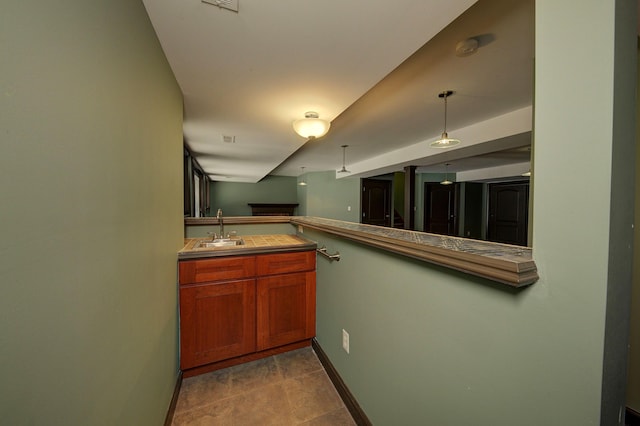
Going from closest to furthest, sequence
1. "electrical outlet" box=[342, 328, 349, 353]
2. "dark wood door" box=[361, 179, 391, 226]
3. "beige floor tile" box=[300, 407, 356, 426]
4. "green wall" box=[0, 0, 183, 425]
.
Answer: "green wall" box=[0, 0, 183, 425] < "beige floor tile" box=[300, 407, 356, 426] < "electrical outlet" box=[342, 328, 349, 353] < "dark wood door" box=[361, 179, 391, 226]

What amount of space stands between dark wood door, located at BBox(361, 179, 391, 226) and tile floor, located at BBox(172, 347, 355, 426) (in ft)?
17.6

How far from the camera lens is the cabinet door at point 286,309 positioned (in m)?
1.90

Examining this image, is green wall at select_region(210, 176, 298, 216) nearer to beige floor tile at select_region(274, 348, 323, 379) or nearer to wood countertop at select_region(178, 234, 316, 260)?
wood countertop at select_region(178, 234, 316, 260)

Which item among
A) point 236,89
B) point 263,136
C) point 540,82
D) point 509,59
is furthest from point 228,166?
point 540,82

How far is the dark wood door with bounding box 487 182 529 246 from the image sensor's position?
19.8ft

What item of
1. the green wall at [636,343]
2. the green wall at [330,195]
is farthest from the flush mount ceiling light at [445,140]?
the green wall at [330,195]

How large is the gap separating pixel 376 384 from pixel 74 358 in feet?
4.05

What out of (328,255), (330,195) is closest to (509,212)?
(330,195)

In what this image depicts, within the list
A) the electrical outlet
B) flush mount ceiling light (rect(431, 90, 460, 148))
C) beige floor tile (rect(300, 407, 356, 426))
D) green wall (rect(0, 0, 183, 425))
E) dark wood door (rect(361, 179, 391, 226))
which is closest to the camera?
green wall (rect(0, 0, 183, 425))

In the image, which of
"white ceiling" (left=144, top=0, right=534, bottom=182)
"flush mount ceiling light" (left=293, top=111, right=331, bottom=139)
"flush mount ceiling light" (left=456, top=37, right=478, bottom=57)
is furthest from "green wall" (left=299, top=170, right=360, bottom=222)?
"flush mount ceiling light" (left=456, top=37, right=478, bottom=57)

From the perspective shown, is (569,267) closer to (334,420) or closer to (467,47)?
(334,420)

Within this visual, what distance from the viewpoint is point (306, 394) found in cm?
158

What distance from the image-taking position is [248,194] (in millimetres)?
8008

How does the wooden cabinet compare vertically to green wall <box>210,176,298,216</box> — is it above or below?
below
